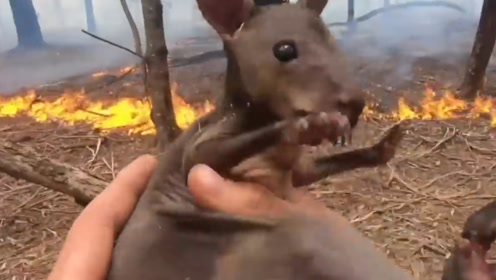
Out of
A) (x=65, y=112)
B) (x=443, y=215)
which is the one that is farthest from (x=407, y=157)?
(x=65, y=112)

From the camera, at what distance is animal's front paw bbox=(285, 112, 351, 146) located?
0.80m

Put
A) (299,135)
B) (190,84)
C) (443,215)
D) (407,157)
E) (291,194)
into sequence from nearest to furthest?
(299,135) → (291,194) → (443,215) → (407,157) → (190,84)

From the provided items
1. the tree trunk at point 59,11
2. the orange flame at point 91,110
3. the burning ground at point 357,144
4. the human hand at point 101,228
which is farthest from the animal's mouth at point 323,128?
the tree trunk at point 59,11

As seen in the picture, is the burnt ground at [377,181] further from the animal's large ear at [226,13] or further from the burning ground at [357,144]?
the animal's large ear at [226,13]

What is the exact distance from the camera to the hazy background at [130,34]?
311 cm

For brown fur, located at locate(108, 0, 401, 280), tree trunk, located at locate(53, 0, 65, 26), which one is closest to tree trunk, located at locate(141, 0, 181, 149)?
tree trunk, located at locate(53, 0, 65, 26)

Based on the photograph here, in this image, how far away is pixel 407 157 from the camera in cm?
267

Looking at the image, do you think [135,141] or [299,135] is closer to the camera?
[299,135]

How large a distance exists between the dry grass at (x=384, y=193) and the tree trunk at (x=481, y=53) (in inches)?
9.3

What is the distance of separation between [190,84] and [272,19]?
2.25 meters

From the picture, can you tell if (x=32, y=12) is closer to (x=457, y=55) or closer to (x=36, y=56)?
(x=36, y=56)

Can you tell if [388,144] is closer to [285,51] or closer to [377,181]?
[285,51]

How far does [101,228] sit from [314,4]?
0.40 metres

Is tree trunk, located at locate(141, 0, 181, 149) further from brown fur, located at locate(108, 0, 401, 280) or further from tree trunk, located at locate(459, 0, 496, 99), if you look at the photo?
brown fur, located at locate(108, 0, 401, 280)
